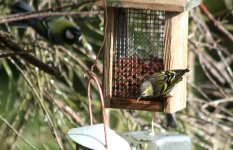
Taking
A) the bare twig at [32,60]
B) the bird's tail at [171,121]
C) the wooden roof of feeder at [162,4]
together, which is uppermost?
the wooden roof of feeder at [162,4]

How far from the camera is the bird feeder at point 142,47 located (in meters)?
3.71

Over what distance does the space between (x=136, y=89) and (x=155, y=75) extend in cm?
17

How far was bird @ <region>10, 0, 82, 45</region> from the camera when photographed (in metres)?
4.76

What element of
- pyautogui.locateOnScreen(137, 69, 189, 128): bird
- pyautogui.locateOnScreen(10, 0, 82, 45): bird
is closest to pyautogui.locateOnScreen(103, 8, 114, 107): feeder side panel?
pyautogui.locateOnScreen(137, 69, 189, 128): bird

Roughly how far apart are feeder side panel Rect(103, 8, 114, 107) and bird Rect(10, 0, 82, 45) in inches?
35.8

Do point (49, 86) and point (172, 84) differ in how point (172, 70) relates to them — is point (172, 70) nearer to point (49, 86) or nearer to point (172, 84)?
point (172, 84)

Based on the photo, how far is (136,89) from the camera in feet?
12.7

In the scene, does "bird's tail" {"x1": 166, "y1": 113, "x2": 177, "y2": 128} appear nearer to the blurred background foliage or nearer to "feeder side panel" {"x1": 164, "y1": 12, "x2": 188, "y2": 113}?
the blurred background foliage

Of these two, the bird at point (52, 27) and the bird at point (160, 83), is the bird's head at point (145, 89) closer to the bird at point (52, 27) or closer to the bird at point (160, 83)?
the bird at point (160, 83)

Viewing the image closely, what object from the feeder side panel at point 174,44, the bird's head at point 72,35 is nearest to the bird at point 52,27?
the bird's head at point 72,35

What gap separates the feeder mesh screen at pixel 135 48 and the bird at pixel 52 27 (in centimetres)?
88

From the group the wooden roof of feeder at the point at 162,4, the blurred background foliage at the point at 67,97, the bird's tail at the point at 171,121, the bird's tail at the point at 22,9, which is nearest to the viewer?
the wooden roof of feeder at the point at 162,4

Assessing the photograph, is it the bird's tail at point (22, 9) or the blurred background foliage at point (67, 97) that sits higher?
the bird's tail at point (22, 9)

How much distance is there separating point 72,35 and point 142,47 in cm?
96
